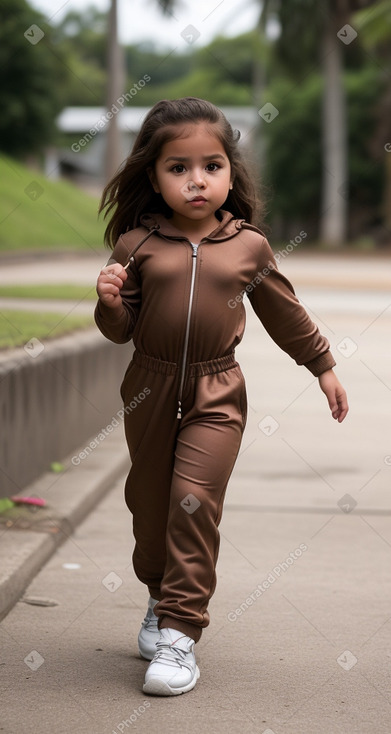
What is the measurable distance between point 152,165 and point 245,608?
1.64 meters

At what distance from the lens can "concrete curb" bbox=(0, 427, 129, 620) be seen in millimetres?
4430

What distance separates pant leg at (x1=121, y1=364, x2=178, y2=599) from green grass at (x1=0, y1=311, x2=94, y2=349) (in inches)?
95.7

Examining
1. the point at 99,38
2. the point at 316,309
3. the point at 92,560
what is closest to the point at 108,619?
the point at 92,560

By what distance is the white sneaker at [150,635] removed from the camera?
369 centimetres

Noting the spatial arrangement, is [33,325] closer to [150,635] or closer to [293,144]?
[150,635]

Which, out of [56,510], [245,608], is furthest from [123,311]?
[56,510]

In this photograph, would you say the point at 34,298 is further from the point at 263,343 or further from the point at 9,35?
the point at 9,35

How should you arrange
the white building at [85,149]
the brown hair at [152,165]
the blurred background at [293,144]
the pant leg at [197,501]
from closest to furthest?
the pant leg at [197,501], the brown hair at [152,165], the blurred background at [293,144], the white building at [85,149]

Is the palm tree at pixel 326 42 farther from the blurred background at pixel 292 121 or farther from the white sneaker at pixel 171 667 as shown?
the white sneaker at pixel 171 667

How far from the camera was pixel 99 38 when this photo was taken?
96562 millimetres

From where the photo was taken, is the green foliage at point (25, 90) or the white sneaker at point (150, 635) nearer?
the white sneaker at point (150, 635)

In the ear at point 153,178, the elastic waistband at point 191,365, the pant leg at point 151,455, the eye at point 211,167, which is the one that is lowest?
the pant leg at point 151,455

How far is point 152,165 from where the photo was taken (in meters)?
3.66

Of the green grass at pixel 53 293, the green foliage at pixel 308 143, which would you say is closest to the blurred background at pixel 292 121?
the green foliage at pixel 308 143
